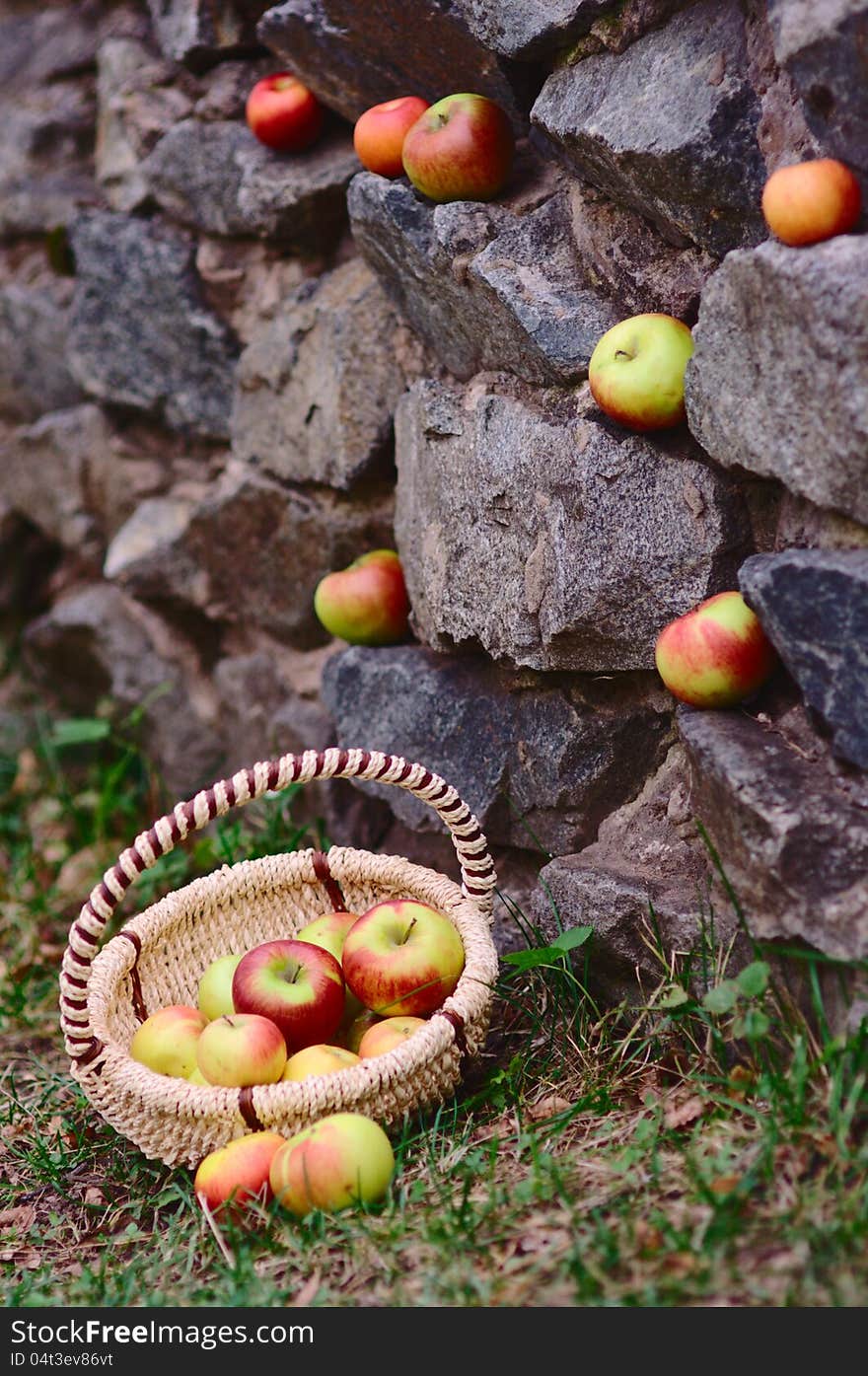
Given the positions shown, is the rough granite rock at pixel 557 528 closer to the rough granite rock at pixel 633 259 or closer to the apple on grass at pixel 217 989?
the rough granite rock at pixel 633 259

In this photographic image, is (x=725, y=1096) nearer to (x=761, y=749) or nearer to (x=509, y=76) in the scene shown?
(x=761, y=749)

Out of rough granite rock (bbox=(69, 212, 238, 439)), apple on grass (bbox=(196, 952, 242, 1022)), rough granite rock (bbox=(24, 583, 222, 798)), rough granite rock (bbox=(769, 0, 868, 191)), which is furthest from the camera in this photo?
rough granite rock (bbox=(24, 583, 222, 798))

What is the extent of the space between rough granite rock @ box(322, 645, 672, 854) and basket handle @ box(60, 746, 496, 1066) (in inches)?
8.3

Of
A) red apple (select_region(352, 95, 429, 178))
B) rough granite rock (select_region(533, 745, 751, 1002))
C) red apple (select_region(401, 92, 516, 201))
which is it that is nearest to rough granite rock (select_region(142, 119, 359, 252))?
red apple (select_region(352, 95, 429, 178))

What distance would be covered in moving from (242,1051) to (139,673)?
1.70 meters

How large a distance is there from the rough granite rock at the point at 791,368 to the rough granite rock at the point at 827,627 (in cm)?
9

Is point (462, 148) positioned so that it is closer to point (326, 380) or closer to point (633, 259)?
point (633, 259)

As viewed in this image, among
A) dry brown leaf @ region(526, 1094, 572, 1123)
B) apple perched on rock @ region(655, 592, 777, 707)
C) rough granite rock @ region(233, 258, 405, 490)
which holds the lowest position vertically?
dry brown leaf @ region(526, 1094, 572, 1123)

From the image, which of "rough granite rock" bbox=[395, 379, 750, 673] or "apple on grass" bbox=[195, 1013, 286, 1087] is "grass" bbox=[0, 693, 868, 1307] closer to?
"apple on grass" bbox=[195, 1013, 286, 1087]

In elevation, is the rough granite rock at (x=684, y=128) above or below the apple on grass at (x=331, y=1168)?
above

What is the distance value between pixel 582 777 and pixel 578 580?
35cm

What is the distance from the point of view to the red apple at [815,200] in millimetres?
1587

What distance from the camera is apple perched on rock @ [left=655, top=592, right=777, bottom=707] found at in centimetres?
179

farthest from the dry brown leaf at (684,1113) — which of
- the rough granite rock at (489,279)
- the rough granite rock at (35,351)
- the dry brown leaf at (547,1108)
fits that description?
the rough granite rock at (35,351)
